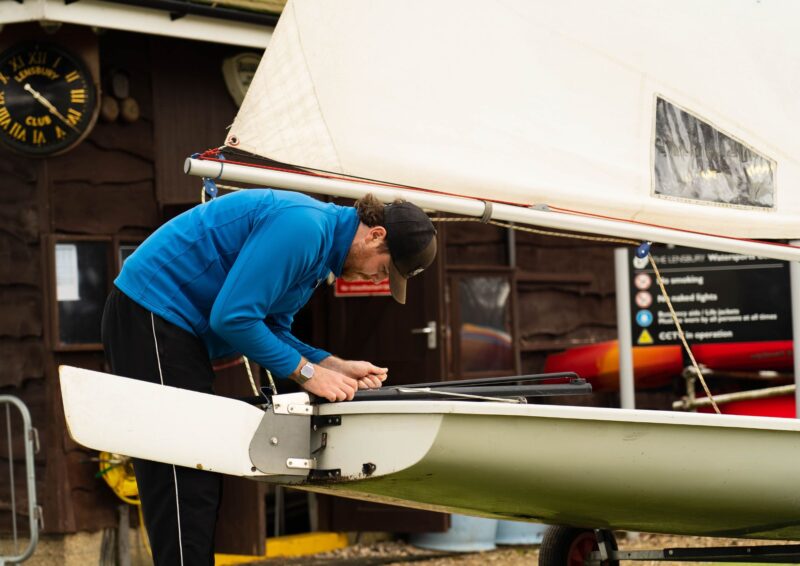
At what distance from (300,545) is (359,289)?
1.50 meters

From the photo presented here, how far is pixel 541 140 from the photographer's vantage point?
15.9ft

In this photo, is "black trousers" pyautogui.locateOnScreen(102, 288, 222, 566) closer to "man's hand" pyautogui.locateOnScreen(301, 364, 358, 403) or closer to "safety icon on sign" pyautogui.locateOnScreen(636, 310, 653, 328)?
"man's hand" pyautogui.locateOnScreen(301, 364, 358, 403)

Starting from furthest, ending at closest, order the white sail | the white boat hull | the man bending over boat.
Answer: the white sail < the man bending over boat < the white boat hull

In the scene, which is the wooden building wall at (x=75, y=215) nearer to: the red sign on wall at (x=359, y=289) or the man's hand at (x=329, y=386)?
the red sign on wall at (x=359, y=289)

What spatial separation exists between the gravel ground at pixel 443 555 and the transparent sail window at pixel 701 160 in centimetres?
305

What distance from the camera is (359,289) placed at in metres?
7.88

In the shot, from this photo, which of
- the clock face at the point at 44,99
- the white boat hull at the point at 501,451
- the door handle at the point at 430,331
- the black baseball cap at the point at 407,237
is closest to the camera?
the white boat hull at the point at 501,451

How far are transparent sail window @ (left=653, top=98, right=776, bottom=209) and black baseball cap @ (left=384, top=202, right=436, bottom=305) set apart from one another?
128 cm

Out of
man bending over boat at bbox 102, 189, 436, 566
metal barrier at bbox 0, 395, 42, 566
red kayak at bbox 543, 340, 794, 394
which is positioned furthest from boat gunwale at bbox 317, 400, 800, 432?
red kayak at bbox 543, 340, 794, 394

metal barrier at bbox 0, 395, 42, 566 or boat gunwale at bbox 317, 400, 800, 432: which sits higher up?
boat gunwale at bbox 317, 400, 800, 432

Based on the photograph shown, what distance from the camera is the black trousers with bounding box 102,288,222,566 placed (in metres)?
3.78

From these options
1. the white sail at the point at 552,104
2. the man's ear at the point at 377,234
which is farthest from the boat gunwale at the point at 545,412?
the white sail at the point at 552,104

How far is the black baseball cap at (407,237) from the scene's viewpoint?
3.88 meters

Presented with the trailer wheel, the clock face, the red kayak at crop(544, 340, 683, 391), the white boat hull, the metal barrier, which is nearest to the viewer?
the white boat hull
